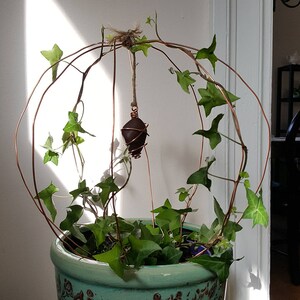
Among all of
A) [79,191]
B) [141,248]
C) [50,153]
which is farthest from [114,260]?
[50,153]

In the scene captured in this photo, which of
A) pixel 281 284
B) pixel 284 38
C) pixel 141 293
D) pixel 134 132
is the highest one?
pixel 284 38

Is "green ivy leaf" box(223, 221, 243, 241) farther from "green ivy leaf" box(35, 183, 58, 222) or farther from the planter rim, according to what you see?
"green ivy leaf" box(35, 183, 58, 222)

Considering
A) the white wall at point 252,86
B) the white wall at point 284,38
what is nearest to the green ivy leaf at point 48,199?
the white wall at point 252,86

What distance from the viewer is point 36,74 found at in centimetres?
90

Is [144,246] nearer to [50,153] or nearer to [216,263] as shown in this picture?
[216,263]

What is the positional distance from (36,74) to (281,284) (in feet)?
4.84

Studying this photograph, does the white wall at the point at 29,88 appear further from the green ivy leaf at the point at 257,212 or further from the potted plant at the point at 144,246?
the green ivy leaf at the point at 257,212

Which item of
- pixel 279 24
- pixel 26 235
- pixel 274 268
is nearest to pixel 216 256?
pixel 26 235

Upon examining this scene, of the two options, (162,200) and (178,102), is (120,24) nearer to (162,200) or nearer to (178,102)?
(178,102)

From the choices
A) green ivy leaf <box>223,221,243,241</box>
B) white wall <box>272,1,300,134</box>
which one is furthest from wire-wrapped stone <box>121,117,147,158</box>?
white wall <box>272,1,300,134</box>

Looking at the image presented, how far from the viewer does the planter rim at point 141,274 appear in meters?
0.60

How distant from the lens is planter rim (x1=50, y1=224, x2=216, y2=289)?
599mm

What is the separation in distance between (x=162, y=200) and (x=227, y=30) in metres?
0.47

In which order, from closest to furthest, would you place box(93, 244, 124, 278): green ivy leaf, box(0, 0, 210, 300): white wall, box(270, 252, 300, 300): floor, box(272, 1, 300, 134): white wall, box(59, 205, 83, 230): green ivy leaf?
box(93, 244, 124, 278): green ivy leaf
box(59, 205, 83, 230): green ivy leaf
box(0, 0, 210, 300): white wall
box(270, 252, 300, 300): floor
box(272, 1, 300, 134): white wall
